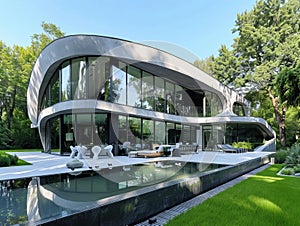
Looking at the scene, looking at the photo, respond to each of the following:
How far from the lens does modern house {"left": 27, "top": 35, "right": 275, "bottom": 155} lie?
13523 mm

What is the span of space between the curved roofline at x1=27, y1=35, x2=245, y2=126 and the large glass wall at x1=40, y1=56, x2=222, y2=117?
82 cm

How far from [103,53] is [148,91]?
5.57 metres

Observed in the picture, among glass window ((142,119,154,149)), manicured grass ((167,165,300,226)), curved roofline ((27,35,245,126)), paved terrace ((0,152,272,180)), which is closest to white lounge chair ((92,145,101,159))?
paved terrace ((0,152,272,180))

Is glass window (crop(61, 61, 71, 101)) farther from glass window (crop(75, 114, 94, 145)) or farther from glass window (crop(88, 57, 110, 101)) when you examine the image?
glass window (crop(88, 57, 110, 101))

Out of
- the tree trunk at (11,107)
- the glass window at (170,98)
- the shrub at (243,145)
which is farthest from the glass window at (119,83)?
the tree trunk at (11,107)

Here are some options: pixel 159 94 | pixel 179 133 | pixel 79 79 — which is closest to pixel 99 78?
pixel 79 79

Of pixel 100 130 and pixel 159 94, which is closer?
pixel 100 130

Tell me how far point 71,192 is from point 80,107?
26.2 ft

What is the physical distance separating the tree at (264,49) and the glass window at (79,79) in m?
19.0

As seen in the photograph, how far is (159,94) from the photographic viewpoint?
61.8ft

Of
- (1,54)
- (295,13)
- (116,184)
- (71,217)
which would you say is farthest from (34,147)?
(295,13)

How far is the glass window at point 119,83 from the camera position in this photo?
14.4 m

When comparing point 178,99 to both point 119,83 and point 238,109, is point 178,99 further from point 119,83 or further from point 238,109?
point 238,109

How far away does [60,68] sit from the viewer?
15656mm
